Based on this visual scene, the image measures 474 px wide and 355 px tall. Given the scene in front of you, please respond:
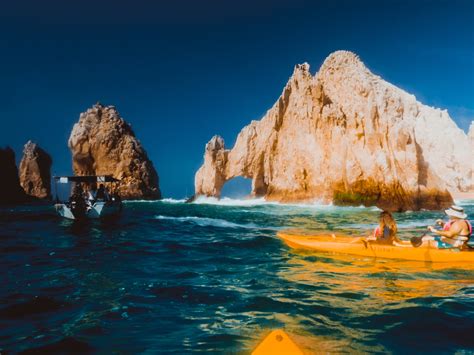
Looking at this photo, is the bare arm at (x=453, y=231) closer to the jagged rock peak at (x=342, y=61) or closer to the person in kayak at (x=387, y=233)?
Result: the person in kayak at (x=387, y=233)

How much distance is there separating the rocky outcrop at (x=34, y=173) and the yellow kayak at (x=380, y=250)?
96.1 meters

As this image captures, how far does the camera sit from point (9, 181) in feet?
229

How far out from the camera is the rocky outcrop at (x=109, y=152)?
85125 millimetres

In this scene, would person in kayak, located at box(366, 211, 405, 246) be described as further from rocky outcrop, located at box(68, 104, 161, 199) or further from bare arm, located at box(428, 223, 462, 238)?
rocky outcrop, located at box(68, 104, 161, 199)

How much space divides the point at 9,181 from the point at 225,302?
77.1m

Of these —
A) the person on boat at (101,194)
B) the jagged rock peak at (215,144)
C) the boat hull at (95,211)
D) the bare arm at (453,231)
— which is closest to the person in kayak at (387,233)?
the bare arm at (453,231)

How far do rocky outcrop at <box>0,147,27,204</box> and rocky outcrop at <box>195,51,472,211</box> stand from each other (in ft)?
124

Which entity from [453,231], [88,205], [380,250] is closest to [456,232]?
[453,231]

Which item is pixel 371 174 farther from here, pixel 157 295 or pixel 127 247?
pixel 157 295

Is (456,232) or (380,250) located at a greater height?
(456,232)

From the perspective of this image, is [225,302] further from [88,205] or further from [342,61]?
[342,61]

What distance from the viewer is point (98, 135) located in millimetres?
85812

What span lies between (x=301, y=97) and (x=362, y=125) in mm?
12372

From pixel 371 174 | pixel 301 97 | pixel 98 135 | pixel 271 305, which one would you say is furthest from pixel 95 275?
pixel 98 135
